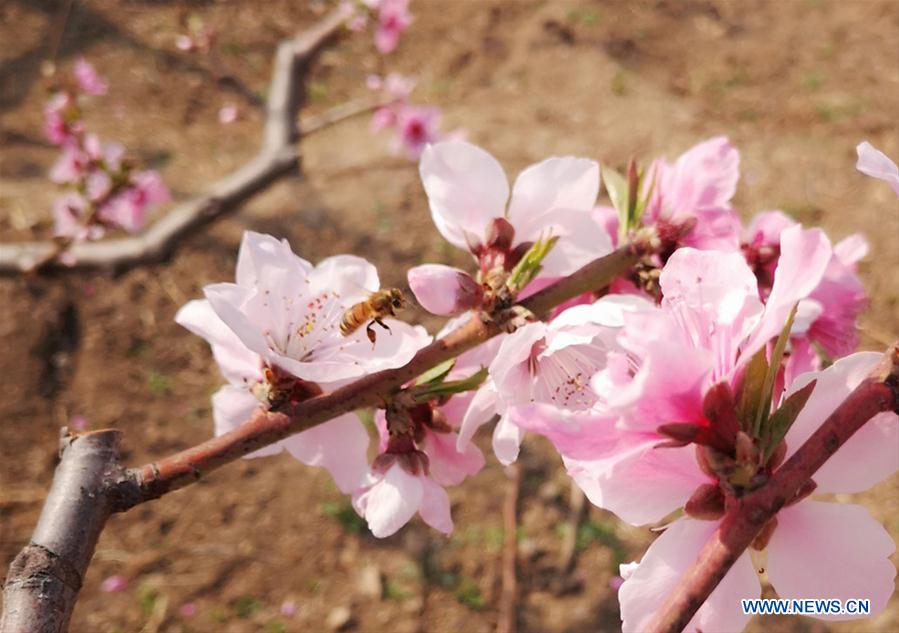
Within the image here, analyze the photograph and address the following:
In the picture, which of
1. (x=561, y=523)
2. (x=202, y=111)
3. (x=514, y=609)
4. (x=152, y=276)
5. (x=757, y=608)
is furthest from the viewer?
(x=202, y=111)

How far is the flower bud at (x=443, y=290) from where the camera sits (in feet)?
2.37

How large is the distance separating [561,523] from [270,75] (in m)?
3.40

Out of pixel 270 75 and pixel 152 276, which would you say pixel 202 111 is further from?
pixel 152 276

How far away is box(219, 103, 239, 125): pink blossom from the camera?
3963 mm

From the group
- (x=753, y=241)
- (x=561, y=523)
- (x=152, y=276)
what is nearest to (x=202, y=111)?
(x=152, y=276)

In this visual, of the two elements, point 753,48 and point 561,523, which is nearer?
point 561,523

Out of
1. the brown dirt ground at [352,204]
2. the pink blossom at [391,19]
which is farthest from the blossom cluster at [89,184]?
the pink blossom at [391,19]

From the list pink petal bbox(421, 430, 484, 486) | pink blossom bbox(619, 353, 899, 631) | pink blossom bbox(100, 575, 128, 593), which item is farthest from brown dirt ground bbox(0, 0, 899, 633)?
pink blossom bbox(619, 353, 899, 631)

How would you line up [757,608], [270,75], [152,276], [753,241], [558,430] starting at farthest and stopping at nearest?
1. [270,75]
2. [152,276]
3. [753,241]
4. [757,608]
5. [558,430]

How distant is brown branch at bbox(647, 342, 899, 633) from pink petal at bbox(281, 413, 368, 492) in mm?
382

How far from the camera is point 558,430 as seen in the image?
507 mm

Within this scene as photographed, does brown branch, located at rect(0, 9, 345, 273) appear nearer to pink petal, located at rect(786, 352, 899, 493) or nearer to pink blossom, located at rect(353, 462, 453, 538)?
pink blossom, located at rect(353, 462, 453, 538)

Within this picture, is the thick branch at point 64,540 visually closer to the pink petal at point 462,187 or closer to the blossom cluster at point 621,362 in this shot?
the blossom cluster at point 621,362

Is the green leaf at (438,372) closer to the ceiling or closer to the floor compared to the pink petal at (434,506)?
closer to the ceiling
